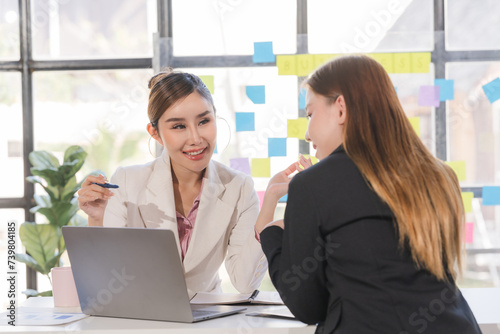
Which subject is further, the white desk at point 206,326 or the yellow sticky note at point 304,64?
the yellow sticky note at point 304,64

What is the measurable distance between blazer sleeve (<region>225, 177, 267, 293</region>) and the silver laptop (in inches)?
15.3

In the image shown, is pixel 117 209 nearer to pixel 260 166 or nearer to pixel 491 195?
pixel 260 166

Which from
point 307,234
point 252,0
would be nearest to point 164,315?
point 307,234

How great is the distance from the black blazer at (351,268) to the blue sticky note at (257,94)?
220cm

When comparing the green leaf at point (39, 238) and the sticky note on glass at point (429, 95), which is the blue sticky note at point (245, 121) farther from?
the green leaf at point (39, 238)

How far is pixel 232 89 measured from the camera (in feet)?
10.9

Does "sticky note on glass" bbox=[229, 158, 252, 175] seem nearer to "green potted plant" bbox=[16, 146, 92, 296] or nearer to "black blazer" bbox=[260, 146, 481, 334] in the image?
"green potted plant" bbox=[16, 146, 92, 296]

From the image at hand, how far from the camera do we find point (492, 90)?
3256 mm

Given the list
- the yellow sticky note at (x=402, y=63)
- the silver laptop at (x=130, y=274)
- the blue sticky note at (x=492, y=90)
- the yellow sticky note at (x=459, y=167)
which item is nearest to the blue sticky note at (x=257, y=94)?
the yellow sticky note at (x=402, y=63)

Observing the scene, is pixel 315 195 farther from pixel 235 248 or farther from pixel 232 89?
pixel 232 89

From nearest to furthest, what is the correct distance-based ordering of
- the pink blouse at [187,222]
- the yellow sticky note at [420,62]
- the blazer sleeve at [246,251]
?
the blazer sleeve at [246,251] < the pink blouse at [187,222] < the yellow sticky note at [420,62]

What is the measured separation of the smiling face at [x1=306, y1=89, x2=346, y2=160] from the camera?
1154 mm

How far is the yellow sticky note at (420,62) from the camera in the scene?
10.5ft

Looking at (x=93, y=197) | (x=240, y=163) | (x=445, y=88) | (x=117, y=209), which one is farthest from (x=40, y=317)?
(x=445, y=88)
